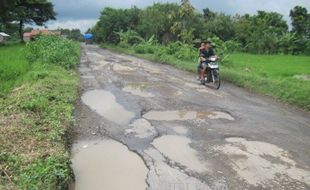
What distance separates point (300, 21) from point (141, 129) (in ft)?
116

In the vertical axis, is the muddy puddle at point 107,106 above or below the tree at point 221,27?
above

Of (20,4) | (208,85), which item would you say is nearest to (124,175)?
(208,85)

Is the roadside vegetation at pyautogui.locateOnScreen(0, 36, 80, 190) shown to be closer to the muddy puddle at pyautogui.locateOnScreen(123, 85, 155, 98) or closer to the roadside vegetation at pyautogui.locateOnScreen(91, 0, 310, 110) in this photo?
the muddy puddle at pyautogui.locateOnScreen(123, 85, 155, 98)

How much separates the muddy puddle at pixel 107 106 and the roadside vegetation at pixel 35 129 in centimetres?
48

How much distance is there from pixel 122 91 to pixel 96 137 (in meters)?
5.02

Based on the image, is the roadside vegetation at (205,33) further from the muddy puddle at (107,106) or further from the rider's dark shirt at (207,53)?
the muddy puddle at (107,106)

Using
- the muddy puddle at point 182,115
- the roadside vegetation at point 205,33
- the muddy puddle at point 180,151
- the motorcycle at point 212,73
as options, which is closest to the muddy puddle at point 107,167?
the muddy puddle at point 180,151

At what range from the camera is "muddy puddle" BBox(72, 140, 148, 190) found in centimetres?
550

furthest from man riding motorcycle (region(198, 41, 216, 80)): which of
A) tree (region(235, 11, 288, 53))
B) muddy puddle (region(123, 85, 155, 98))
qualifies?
tree (region(235, 11, 288, 53))

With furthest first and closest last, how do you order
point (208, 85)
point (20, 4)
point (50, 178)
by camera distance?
point (20, 4) → point (208, 85) → point (50, 178)

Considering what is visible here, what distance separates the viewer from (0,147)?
19.8ft

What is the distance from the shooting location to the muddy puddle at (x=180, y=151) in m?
6.21

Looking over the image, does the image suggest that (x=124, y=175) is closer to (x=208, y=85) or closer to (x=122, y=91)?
(x=122, y=91)

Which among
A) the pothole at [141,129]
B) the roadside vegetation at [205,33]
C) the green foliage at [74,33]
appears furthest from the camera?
the green foliage at [74,33]
